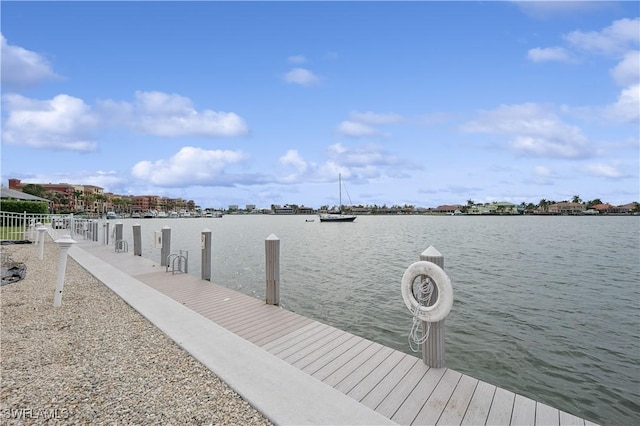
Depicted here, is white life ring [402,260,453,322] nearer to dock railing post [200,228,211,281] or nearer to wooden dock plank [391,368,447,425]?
wooden dock plank [391,368,447,425]

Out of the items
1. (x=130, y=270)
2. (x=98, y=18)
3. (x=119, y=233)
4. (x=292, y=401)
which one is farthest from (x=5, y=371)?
(x=98, y=18)

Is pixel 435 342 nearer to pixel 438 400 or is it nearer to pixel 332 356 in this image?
pixel 438 400

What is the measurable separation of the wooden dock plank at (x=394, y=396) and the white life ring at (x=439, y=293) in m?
0.57

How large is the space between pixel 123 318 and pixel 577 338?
26.2 ft

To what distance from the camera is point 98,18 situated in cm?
1080

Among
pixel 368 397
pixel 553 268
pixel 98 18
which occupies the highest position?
pixel 98 18

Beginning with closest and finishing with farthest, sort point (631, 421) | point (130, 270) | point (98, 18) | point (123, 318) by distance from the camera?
point (631, 421) → point (123, 318) → point (130, 270) → point (98, 18)

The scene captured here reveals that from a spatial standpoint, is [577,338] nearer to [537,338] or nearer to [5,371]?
[537,338]

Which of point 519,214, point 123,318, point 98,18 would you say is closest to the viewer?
point 123,318

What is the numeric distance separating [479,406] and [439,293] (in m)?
0.99

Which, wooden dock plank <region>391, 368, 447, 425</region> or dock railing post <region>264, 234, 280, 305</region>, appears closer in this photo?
wooden dock plank <region>391, 368, 447, 425</region>

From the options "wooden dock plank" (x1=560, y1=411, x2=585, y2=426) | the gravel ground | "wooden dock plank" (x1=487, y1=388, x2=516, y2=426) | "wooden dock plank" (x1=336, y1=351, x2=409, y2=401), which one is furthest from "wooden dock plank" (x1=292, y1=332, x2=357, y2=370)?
"wooden dock plank" (x1=560, y1=411, x2=585, y2=426)

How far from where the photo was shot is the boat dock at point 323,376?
259 centimetres

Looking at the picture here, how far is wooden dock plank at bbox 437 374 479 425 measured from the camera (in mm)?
2559
